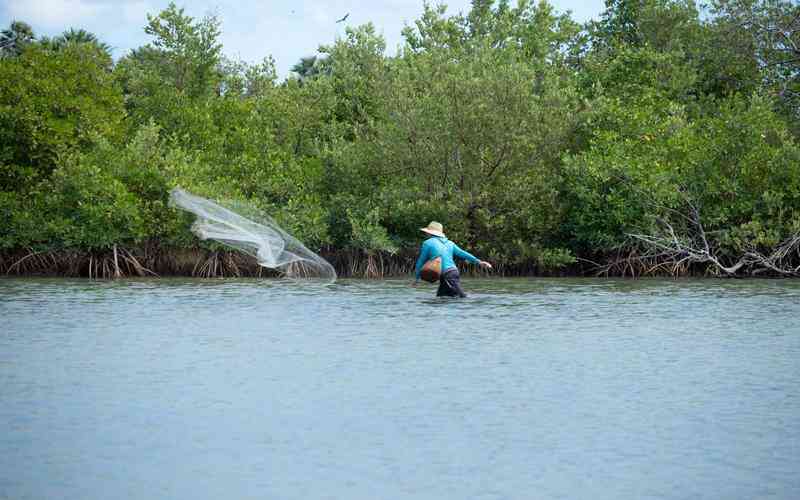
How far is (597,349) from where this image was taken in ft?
45.6

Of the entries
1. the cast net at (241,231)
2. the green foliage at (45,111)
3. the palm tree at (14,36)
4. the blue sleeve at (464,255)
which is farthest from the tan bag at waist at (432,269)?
the palm tree at (14,36)

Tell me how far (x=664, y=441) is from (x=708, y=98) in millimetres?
33728

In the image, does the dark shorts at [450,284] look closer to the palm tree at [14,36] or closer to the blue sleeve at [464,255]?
the blue sleeve at [464,255]

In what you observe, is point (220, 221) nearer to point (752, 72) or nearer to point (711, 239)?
point (711, 239)

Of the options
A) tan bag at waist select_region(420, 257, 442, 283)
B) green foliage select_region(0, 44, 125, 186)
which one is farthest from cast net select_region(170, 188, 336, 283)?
green foliage select_region(0, 44, 125, 186)

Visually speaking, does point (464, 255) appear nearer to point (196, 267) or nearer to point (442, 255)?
point (442, 255)

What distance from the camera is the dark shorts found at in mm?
20781

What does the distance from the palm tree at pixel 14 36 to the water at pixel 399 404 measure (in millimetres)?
38104

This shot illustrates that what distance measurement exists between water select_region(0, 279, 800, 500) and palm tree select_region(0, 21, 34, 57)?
38.1m

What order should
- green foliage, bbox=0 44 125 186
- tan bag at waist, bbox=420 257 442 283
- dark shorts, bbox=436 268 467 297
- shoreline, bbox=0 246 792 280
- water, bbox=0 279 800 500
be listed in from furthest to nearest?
green foliage, bbox=0 44 125 186 < shoreline, bbox=0 246 792 280 < dark shorts, bbox=436 268 467 297 < tan bag at waist, bbox=420 257 442 283 < water, bbox=0 279 800 500

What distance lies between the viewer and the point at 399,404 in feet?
32.7

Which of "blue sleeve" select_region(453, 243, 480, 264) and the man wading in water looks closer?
"blue sleeve" select_region(453, 243, 480, 264)

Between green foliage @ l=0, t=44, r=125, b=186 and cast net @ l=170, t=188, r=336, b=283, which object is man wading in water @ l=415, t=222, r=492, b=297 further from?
green foliage @ l=0, t=44, r=125, b=186

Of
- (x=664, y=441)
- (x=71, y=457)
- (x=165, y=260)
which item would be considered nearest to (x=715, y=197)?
(x=165, y=260)
